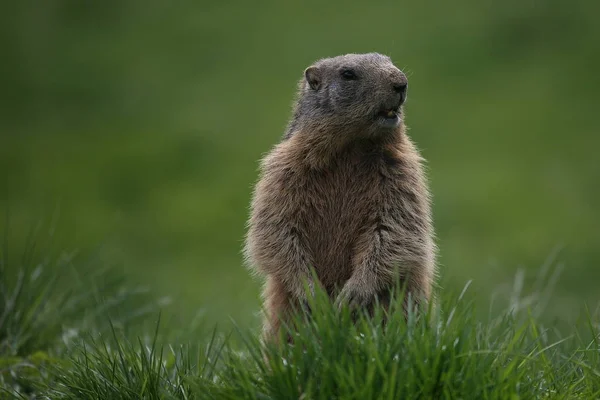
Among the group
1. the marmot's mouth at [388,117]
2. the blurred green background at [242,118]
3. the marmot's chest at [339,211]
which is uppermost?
the marmot's mouth at [388,117]

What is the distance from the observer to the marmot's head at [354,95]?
5359mm

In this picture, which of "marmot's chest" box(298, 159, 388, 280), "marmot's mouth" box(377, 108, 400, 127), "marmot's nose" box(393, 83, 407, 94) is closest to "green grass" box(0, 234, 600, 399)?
"marmot's chest" box(298, 159, 388, 280)

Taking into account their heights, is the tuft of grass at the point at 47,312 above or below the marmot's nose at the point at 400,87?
below

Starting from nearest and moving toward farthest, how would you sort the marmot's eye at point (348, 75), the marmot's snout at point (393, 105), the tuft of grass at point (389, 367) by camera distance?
the tuft of grass at point (389, 367) → the marmot's snout at point (393, 105) → the marmot's eye at point (348, 75)

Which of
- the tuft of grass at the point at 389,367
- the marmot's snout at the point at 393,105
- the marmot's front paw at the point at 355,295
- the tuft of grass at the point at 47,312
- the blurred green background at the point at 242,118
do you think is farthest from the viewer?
the blurred green background at the point at 242,118

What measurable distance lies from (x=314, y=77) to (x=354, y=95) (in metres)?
0.39

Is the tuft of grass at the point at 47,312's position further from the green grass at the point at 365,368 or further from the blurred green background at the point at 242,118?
the blurred green background at the point at 242,118

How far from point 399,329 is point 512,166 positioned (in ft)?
30.4

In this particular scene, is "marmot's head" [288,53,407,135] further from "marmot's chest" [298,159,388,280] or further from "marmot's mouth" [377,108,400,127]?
"marmot's chest" [298,159,388,280]

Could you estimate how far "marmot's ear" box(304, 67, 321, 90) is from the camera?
18.8 feet

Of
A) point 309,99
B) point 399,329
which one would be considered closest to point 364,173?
point 309,99

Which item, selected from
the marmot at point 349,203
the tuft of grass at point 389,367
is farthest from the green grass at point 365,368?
the marmot at point 349,203

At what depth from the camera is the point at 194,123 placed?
46.9 ft

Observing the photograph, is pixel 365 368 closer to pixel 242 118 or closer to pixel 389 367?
pixel 389 367
